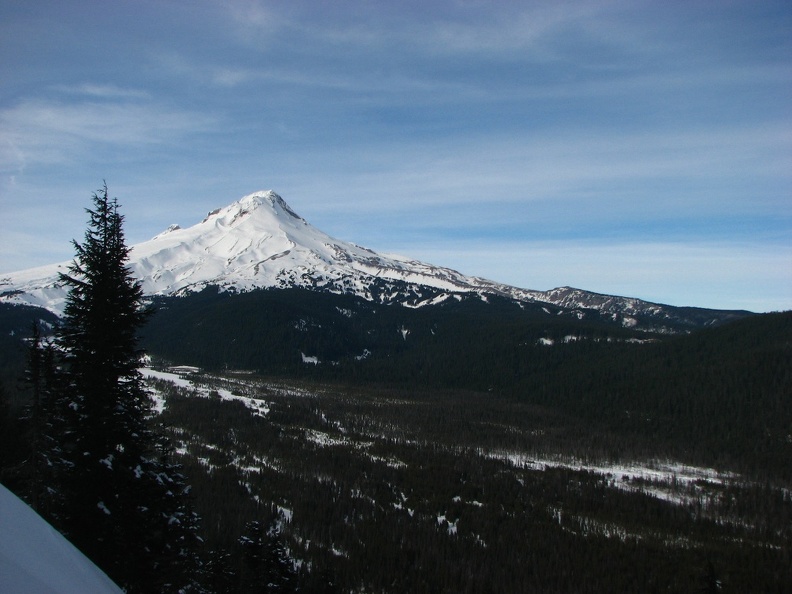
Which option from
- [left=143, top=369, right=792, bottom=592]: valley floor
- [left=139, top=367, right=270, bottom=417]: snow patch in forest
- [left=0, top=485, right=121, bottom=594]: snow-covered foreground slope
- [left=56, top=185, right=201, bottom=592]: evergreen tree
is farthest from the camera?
[left=139, top=367, right=270, bottom=417]: snow patch in forest

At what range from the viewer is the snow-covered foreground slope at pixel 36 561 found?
6000 millimetres

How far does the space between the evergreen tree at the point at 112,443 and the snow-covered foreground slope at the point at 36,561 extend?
9.16m

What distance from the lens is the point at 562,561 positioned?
64.4 meters

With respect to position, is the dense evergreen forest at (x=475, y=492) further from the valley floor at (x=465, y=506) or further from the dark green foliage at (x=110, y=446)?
the dark green foliage at (x=110, y=446)

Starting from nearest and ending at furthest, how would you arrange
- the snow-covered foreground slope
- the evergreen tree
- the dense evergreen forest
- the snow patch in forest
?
the snow-covered foreground slope < the evergreen tree < the dense evergreen forest < the snow patch in forest

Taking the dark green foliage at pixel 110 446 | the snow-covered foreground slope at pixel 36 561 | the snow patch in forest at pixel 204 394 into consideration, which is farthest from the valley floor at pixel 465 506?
the snow-covered foreground slope at pixel 36 561

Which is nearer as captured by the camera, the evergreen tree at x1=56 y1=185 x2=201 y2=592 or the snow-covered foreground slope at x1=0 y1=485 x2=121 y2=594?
the snow-covered foreground slope at x1=0 y1=485 x2=121 y2=594

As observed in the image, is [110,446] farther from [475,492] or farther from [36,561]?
[475,492]

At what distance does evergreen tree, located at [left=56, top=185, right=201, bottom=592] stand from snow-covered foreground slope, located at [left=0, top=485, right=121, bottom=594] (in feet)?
30.1

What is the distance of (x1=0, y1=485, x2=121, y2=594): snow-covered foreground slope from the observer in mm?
6000

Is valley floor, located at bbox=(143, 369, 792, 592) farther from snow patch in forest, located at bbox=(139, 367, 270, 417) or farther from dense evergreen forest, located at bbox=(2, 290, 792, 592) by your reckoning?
snow patch in forest, located at bbox=(139, 367, 270, 417)

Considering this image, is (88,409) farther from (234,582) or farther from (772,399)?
(772,399)

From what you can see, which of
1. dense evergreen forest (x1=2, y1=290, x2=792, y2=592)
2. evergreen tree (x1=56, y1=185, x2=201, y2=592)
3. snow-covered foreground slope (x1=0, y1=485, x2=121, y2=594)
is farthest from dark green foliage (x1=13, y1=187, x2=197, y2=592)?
snow-covered foreground slope (x1=0, y1=485, x2=121, y2=594)

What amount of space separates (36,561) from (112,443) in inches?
457
